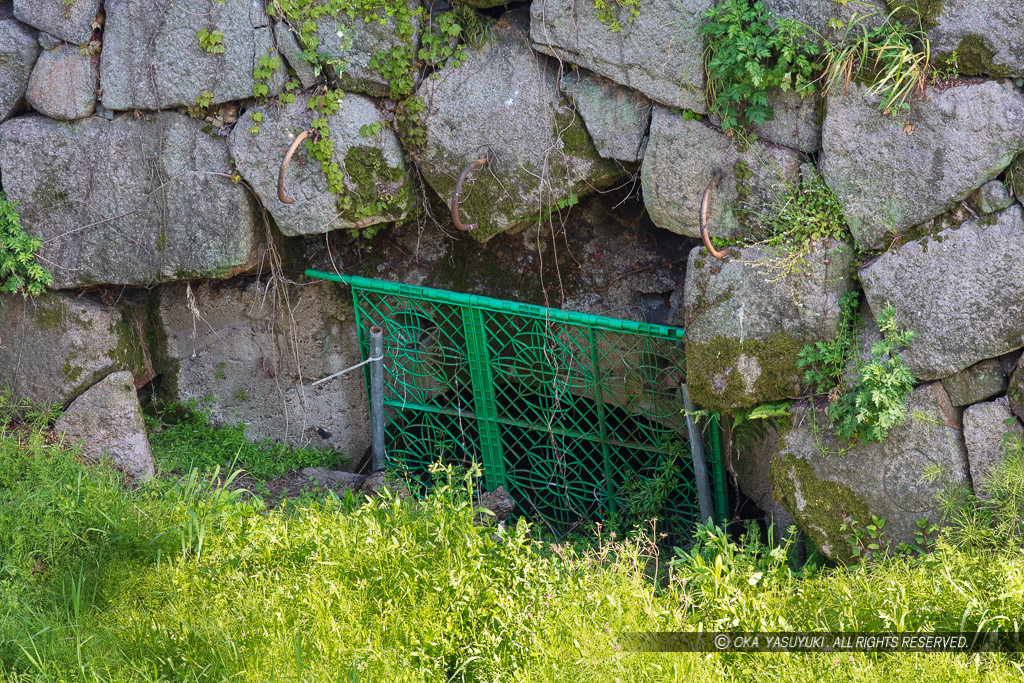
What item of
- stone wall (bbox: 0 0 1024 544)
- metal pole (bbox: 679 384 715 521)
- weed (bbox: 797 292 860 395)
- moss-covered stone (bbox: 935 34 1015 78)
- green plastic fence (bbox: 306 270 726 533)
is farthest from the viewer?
green plastic fence (bbox: 306 270 726 533)

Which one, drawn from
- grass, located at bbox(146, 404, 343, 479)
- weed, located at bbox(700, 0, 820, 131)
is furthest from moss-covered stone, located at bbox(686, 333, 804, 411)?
grass, located at bbox(146, 404, 343, 479)

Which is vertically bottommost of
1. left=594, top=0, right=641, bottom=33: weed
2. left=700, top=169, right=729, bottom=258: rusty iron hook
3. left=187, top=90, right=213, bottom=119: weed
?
left=700, top=169, right=729, bottom=258: rusty iron hook

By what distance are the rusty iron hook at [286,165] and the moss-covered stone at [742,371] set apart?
2044 mm

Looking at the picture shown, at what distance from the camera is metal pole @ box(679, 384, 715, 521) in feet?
12.9

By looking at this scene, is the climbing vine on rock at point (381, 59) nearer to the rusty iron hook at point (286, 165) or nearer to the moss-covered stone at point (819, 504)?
the rusty iron hook at point (286, 165)

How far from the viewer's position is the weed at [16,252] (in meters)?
4.27

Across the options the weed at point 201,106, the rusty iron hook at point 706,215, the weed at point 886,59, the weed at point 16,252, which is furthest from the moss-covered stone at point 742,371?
the weed at point 16,252

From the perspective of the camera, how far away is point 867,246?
335 cm

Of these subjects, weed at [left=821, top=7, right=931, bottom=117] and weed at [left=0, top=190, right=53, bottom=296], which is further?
weed at [left=0, top=190, right=53, bottom=296]

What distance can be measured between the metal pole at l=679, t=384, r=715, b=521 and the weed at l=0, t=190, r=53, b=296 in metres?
3.36

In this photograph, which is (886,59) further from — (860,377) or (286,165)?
(286,165)

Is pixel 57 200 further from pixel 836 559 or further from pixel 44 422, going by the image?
pixel 836 559

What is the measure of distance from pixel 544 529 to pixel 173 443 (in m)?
2.15

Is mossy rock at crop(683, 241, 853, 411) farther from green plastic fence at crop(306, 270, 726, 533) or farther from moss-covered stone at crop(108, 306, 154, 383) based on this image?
moss-covered stone at crop(108, 306, 154, 383)
